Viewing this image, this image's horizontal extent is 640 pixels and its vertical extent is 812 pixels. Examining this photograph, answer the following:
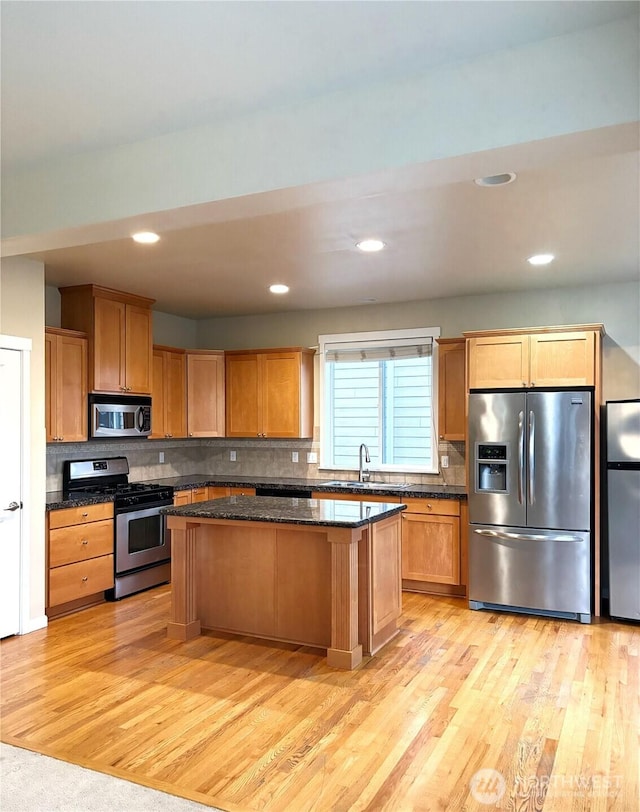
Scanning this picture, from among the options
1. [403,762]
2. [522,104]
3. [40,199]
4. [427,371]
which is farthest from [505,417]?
[40,199]

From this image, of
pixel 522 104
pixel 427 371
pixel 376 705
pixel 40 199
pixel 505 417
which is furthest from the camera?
pixel 427 371

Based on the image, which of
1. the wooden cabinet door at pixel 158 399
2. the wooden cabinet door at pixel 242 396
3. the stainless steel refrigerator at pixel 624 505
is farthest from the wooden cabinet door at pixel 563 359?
the wooden cabinet door at pixel 158 399

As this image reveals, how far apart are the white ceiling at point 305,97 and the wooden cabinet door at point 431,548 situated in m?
2.24

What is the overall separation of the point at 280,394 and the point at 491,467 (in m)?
2.36

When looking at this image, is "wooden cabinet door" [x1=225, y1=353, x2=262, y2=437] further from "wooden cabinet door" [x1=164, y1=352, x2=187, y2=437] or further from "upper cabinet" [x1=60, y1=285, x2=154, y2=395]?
"upper cabinet" [x1=60, y1=285, x2=154, y2=395]

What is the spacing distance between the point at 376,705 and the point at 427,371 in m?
3.47

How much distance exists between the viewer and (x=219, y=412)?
6664mm

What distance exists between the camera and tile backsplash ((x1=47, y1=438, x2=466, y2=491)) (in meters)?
5.60

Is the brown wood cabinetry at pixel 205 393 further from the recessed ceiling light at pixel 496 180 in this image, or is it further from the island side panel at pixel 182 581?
the recessed ceiling light at pixel 496 180

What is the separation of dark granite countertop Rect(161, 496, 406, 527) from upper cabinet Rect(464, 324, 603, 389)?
1.49 meters

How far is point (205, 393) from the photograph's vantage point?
6609mm

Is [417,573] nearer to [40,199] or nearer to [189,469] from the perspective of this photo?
[189,469]

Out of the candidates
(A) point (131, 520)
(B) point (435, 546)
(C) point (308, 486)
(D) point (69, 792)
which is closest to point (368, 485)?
(C) point (308, 486)

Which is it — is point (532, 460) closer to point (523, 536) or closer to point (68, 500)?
point (523, 536)
